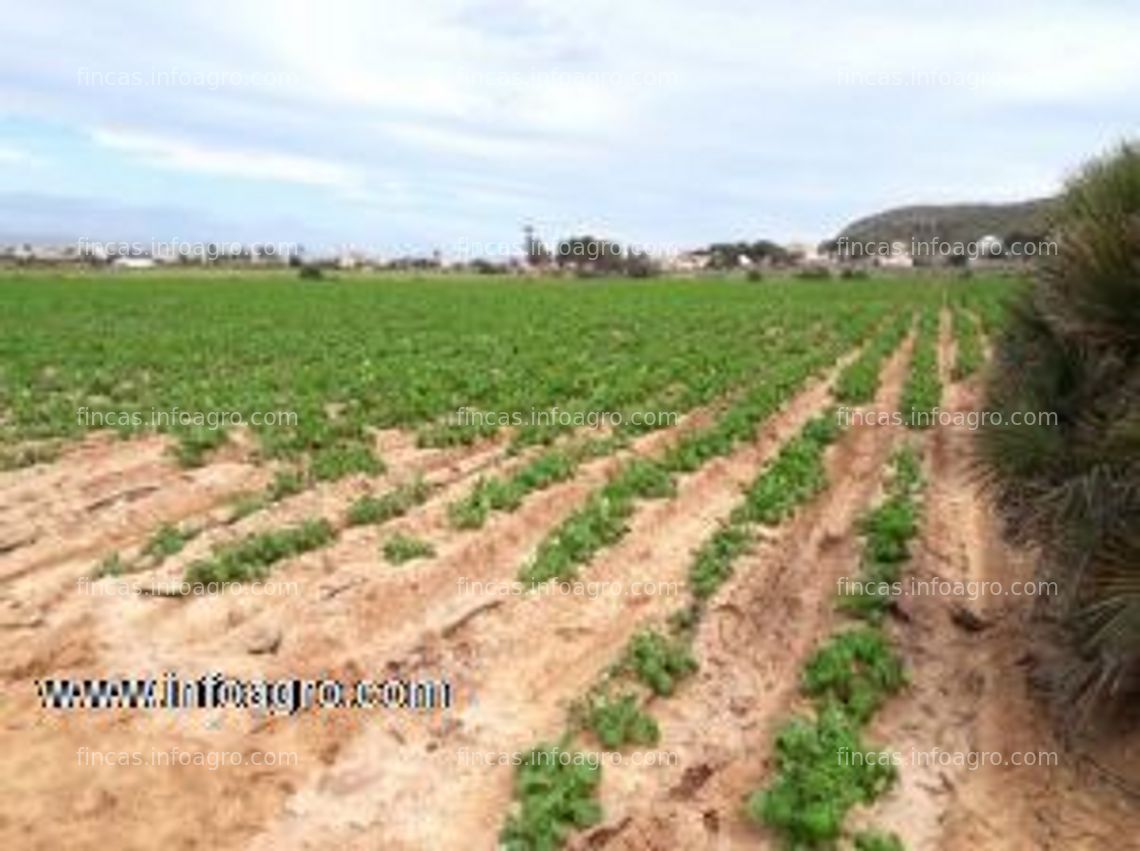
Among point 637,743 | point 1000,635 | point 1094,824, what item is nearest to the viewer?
point 1094,824

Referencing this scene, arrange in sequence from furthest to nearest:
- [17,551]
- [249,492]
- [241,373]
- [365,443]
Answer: [241,373], [365,443], [249,492], [17,551]

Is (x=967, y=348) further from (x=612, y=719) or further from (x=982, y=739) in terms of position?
(x=612, y=719)

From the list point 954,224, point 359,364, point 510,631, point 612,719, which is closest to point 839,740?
point 612,719

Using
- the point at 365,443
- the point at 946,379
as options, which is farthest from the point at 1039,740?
the point at 946,379

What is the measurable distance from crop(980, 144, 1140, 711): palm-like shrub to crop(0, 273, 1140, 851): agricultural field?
22.0 inches

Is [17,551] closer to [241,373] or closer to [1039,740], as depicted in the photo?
[1039,740]

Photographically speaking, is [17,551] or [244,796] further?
[17,551]

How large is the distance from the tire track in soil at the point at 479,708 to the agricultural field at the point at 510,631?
2 cm

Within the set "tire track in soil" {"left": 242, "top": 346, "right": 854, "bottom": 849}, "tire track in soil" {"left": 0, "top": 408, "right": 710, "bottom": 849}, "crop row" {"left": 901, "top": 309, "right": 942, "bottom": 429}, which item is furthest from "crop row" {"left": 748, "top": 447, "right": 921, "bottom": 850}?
"crop row" {"left": 901, "top": 309, "right": 942, "bottom": 429}

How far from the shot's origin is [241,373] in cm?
2183

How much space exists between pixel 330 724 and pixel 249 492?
207 inches

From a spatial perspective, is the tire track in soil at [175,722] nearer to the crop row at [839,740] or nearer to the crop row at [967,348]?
the crop row at [839,740]

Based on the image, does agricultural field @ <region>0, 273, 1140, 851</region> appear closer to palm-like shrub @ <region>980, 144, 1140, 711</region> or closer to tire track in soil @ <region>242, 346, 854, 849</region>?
tire track in soil @ <region>242, 346, 854, 849</region>
